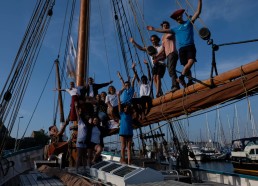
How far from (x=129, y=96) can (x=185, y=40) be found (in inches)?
101

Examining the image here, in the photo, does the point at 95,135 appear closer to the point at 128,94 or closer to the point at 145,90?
the point at 128,94

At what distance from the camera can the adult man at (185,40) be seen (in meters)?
5.97

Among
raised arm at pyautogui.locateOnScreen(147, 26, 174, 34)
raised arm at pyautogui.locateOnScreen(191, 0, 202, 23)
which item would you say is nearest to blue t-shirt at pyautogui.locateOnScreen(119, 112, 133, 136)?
raised arm at pyautogui.locateOnScreen(147, 26, 174, 34)

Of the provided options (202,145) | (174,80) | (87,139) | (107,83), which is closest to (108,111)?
(87,139)

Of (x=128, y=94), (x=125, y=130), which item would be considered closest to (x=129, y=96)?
(x=128, y=94)

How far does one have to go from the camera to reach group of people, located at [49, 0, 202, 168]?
614cm

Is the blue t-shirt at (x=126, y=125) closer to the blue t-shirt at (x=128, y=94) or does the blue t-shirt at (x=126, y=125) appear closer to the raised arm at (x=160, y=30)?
the blue t-shirt at (x=128, y=94)

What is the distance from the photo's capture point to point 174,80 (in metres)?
6.15

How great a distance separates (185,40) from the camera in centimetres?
613

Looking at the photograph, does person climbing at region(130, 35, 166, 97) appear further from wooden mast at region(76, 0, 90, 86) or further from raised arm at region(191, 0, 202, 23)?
wooden mast at region(76, 0, 90, 86)

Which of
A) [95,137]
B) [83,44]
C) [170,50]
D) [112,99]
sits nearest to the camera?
[170,50]

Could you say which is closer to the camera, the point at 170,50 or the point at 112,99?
Result: the point at 170,50

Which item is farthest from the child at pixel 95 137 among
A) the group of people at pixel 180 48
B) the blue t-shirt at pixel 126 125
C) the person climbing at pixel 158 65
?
the group of people at pixel 180 48

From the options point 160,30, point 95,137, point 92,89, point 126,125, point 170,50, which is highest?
point 160,30
